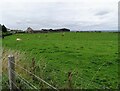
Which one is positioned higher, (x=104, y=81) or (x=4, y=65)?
(x=4, y=65)

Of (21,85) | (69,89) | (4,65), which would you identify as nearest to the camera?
(69,89)

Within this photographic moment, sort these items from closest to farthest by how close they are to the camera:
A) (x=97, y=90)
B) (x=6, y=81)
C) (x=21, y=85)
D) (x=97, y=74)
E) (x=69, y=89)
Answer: (x=69, y=89) < (x=97, y=90) < (x=21, y=85) < (x=6, y=81) < (x=97, y=74)

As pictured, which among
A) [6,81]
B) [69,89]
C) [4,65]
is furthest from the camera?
[4,65]

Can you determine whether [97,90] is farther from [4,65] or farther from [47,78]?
[4,65]

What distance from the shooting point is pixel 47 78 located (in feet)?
30.3

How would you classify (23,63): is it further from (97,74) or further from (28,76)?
(97,74)

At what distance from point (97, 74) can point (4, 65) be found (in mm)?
3826

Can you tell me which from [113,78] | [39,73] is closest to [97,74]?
[113,78]

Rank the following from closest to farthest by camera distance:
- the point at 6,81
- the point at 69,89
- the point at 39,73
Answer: the point at 69,89 → the point at 6,81 → the point at 39,73

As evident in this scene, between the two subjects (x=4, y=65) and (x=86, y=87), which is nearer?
(x=86, y=87)

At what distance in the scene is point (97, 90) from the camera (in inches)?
307

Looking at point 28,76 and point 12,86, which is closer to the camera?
point 12,86

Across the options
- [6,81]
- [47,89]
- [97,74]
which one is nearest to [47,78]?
[6,81]

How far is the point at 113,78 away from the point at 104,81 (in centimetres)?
69
